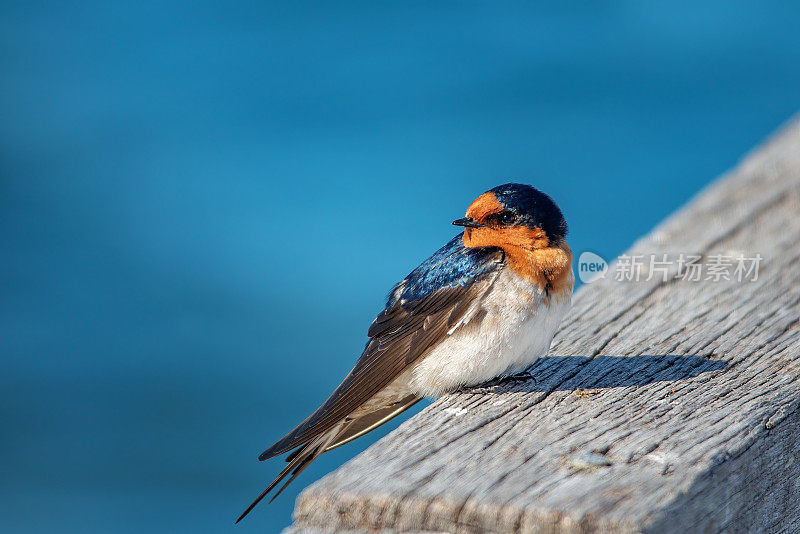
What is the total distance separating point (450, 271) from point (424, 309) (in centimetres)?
13

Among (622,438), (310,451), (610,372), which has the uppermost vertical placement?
(310,451)

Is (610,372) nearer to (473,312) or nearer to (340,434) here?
(473,312)

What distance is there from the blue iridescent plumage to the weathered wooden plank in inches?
11.5

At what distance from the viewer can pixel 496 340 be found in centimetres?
263

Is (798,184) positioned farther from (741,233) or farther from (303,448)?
(303,448)

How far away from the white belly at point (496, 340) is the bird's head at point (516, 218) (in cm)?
12

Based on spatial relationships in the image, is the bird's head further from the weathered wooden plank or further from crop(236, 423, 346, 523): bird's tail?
crop(236, 423, 346, 523): bird's tail

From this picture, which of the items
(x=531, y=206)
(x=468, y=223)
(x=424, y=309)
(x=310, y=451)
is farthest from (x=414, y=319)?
(x=310, y=451)

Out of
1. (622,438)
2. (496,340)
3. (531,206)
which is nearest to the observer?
(622,438)

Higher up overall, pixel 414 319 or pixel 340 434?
pixel 414 319

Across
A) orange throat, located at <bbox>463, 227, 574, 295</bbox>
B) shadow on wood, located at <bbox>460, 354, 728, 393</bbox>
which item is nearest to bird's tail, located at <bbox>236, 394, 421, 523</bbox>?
shadow on wood, located at <bbox>460, 354, 728, 393</bbox>

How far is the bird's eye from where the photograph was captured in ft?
9.10

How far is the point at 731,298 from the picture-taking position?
2801 millimetres

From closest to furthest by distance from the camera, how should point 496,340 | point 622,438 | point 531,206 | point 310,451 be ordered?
1. point 622,438
2. point 310,451
3. point 496,340
4. point 531,206
